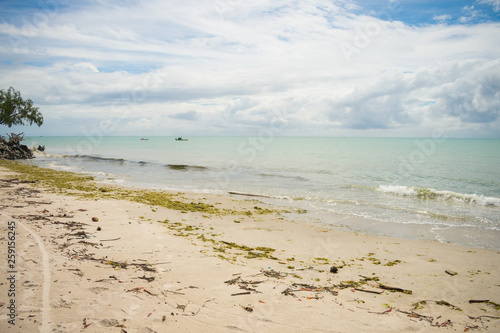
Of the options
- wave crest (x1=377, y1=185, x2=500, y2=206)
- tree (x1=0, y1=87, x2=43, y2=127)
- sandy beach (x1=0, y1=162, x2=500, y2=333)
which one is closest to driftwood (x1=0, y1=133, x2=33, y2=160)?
tree (x1=0, y1=87, x2=43, y2=127)

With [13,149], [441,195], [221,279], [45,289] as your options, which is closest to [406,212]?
[441,195]

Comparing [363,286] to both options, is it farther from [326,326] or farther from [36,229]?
[36,229]

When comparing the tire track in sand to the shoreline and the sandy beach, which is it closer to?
the sandy beach

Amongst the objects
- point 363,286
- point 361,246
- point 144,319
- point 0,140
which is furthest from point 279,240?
point 0,140

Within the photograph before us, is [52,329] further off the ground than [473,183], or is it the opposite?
[473,183]

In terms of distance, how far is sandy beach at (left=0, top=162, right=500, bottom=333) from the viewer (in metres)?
3.88

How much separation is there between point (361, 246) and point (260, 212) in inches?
202

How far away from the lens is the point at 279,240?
8.72m

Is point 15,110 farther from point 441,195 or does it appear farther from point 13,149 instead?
point 441,195

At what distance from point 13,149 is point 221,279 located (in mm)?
41627

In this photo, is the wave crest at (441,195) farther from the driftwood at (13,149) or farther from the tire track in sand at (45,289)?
the driftwood at (13,149)

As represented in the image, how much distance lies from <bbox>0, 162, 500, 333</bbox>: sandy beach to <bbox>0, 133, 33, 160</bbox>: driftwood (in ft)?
105

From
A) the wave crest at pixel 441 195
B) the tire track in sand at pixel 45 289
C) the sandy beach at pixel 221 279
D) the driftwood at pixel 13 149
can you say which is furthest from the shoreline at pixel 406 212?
the driftwood at pixel 13 149

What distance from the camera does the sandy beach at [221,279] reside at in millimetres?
3879
